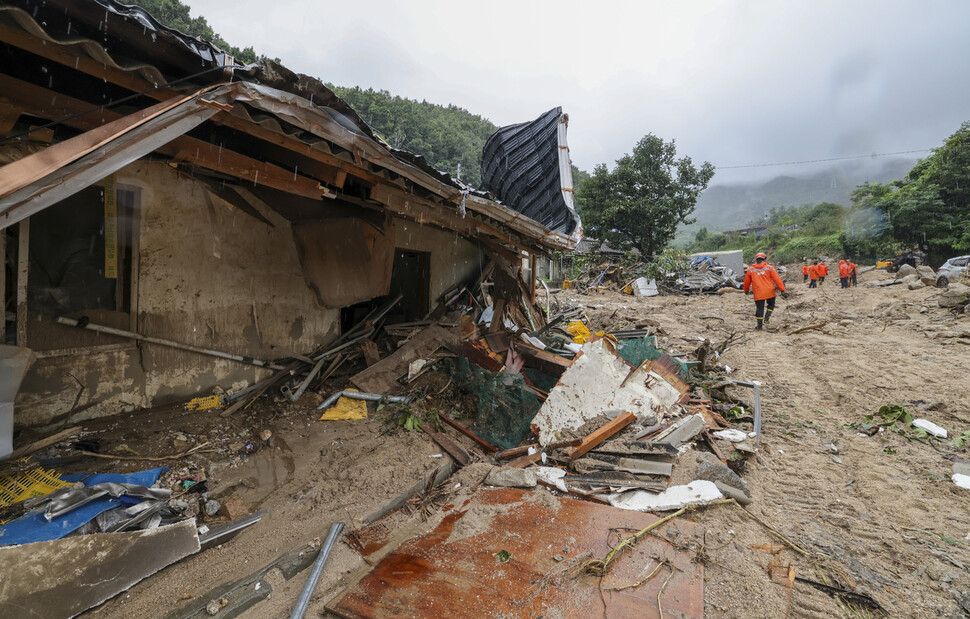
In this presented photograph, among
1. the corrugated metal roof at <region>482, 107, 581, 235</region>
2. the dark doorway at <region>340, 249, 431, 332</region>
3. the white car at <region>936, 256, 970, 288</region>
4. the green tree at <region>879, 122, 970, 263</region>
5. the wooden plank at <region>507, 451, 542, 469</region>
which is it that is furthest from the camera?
Answer: the green tree at <region>879, 122, 970, 263</region>

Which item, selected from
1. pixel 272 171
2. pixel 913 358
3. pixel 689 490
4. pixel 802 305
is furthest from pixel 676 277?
pixel 272 171

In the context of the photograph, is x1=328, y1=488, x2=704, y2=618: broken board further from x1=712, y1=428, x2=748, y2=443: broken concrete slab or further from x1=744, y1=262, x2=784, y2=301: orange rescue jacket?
x1=744, y1=262, x2=784, y2=301: orange rescue jacket

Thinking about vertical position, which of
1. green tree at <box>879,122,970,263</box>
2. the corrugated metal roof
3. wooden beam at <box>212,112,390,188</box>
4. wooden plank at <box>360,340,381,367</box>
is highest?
green tree at <box>879,122,970,263</box>

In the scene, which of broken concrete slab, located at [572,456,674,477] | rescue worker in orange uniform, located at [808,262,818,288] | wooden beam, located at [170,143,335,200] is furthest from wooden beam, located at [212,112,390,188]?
rescue worker in orange uniform, located at [808,262,818,288]

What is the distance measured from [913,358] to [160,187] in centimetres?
1146

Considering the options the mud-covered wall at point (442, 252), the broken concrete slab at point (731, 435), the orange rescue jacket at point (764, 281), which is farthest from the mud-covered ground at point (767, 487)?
the orange rescue jacket at point (764, 281)

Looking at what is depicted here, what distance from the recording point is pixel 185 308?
437 centimetres

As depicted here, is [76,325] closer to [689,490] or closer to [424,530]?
[424,530]

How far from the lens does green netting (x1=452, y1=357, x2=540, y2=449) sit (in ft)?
14.2

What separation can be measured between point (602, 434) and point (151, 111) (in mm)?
4224

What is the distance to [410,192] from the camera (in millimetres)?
4004

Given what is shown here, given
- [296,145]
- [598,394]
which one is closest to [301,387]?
[296,145]

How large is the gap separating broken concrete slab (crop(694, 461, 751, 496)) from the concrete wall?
522 cm

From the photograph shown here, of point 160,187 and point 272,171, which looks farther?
point 160,187
